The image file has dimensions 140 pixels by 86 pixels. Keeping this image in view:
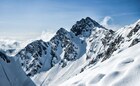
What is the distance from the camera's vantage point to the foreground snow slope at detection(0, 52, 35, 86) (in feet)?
309

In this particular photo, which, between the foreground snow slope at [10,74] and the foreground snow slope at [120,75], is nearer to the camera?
the foreground snow slope at [120,75]

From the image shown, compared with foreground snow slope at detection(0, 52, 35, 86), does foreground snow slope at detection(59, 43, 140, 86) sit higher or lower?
lower

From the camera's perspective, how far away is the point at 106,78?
3350cm

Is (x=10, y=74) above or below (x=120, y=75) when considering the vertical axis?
above

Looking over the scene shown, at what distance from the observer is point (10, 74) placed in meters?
102

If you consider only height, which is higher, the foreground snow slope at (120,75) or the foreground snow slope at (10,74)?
the foreground snow slope at (10,74)

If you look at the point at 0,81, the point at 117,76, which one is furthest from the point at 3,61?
the point at 117,76

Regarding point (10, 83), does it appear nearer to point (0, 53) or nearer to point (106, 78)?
point (0, 53)

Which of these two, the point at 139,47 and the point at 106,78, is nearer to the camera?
the point at 106,78

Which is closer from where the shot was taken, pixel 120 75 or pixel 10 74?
pixel 120 75

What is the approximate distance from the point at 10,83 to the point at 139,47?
62.3 meters

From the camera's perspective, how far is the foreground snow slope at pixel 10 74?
94.1 metres

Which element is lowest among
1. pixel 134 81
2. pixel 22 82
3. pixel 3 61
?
pixel 134 81

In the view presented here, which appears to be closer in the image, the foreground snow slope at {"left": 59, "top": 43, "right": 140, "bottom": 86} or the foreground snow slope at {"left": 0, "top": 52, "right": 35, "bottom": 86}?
the foreground snow slope at {"left": 59, "top": 43, "right": 140, "bottom": 86}
